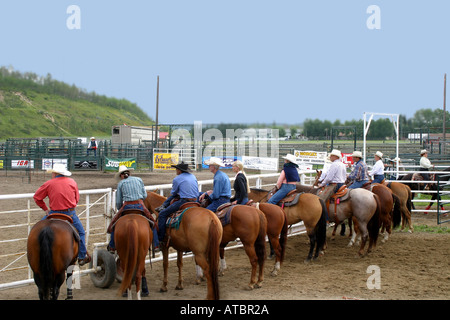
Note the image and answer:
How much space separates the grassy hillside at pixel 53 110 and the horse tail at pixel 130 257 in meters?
49.8

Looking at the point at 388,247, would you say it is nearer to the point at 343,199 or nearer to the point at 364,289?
the point at 343,199

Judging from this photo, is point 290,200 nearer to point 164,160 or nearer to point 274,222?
point 274,222

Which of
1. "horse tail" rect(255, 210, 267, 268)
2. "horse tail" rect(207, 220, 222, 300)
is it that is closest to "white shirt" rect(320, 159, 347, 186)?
"horse tail" rect(255, 210, 267, 268)

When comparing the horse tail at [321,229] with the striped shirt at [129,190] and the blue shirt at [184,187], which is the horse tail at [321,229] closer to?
the blue shirt at [184,187]

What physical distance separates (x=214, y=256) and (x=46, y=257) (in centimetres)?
214

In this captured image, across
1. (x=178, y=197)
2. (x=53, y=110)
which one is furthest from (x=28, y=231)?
(x=53, y=110)

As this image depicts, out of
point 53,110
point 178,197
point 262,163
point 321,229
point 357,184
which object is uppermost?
point 53,110

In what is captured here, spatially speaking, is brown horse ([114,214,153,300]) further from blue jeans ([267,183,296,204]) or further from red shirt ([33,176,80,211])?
Result: blue jeans ([267,183,296,204])

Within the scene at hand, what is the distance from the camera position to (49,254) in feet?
17.5

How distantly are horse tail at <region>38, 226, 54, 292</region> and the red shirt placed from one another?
570 mm

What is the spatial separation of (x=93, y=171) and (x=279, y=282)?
2080 cm

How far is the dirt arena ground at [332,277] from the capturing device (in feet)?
21.4

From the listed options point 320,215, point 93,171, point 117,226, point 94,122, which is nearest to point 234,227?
point 117,226

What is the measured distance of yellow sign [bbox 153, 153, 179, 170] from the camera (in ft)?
90.5
